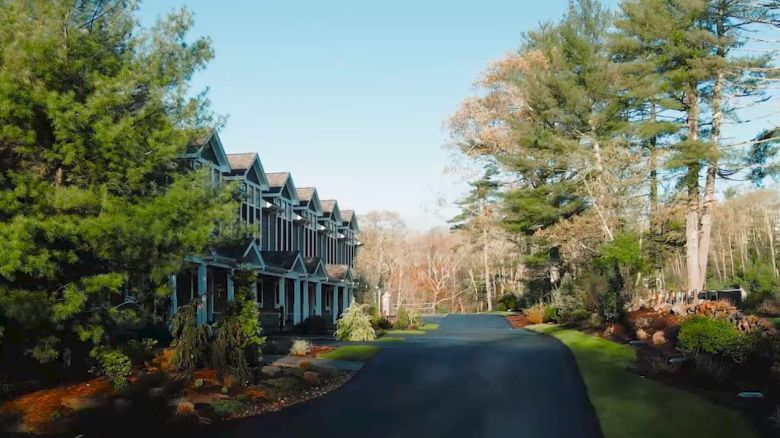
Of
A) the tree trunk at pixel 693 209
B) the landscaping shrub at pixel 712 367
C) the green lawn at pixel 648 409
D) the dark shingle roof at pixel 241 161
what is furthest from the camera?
the tree trunk at pixel 693 209

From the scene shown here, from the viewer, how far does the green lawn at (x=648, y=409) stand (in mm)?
11016

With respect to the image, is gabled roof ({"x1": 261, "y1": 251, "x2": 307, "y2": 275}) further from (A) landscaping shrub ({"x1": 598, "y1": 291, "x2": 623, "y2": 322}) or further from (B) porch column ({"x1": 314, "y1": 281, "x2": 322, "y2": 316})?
(A) landscaping shrub ({"x1": 598, "y1": 291, "x2": 623, "y2": 322})

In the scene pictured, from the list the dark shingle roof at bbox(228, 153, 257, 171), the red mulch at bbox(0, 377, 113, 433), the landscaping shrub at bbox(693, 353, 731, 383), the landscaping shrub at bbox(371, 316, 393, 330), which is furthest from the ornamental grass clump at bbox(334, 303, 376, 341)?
the landscaping shrub at bbox(693, 353, 731, 383)

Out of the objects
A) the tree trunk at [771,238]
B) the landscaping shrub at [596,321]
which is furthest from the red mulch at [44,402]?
the tree trunk at [771,238]

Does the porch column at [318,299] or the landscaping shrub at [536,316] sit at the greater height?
the porch column at [318,299]

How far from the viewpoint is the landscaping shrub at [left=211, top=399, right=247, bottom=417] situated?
1266 cm

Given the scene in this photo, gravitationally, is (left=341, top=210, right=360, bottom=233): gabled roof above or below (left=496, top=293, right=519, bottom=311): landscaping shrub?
above

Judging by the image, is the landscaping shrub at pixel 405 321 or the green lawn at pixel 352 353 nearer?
the green lawn at pixel 352 353

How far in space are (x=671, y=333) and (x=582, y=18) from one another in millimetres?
23848

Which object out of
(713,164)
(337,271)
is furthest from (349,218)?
(713,164)

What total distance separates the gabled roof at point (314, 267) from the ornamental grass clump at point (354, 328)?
8.28m

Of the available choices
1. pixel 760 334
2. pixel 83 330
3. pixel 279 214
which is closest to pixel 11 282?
pixel 83 330

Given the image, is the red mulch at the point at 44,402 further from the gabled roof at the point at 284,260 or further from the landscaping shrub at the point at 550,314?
the landscaping shrub at the point at 550,314

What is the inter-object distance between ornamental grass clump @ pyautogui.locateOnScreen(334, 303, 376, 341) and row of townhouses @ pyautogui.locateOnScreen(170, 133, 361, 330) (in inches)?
147
